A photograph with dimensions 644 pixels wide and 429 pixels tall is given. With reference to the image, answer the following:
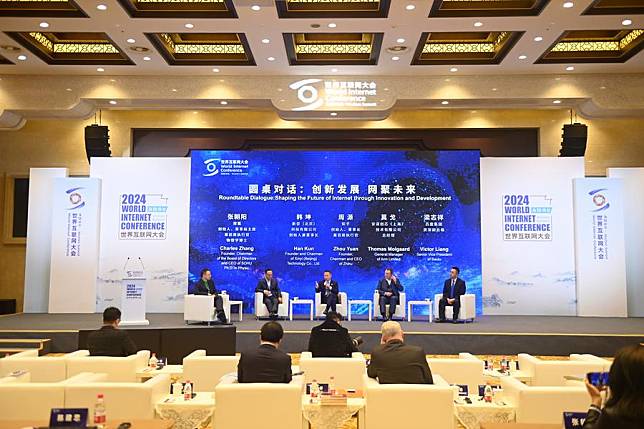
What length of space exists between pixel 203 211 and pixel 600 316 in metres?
7.82

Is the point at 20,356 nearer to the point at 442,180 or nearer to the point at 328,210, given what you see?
the point at 328,210

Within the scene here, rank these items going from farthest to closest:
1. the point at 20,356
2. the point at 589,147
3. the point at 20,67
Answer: the point at 589,147 → the point at 20,67 → the point at 20,356

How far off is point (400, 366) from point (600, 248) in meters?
8.94

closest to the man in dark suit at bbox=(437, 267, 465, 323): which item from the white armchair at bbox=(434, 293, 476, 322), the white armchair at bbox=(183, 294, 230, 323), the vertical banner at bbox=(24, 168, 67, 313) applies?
the white armchair at bbox=(434, 293, 476, 322)

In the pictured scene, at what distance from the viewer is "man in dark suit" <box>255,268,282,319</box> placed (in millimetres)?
10852

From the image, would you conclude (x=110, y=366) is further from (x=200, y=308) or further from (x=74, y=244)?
(x=74, y=244)

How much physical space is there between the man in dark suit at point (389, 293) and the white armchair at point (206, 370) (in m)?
6.17

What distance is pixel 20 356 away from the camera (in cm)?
507

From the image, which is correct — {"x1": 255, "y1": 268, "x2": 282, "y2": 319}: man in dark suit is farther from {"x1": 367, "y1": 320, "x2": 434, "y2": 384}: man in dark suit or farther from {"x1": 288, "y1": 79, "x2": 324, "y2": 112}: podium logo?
{"x1": 367, "y1": 320, "x2": 434, "y2": 384}: man in dark suit

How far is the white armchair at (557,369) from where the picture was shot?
15.3 feet

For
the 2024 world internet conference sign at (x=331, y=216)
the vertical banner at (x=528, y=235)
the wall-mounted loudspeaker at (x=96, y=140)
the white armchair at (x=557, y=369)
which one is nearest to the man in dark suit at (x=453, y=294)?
the 2024 world internet conference sign at (x=331, y=216)

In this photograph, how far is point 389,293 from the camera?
35.5 feet

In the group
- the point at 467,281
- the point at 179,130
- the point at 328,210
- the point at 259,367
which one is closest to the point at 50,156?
the point at 179,130

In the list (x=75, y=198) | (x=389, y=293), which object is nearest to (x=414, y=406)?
(x=389, y=293)
